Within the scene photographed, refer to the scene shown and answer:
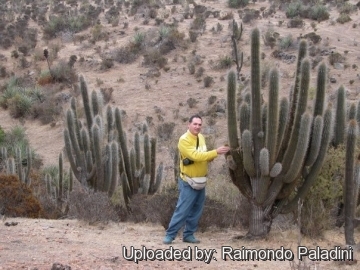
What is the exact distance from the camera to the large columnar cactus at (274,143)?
22.8 feet

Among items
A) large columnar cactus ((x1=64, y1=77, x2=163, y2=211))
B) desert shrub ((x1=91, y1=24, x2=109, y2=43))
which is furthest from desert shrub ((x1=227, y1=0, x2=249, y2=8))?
large columnar cactus ((x1=64, y1=77, x2=163, y2=211))

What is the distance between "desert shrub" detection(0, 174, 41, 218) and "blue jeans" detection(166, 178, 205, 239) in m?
4.26

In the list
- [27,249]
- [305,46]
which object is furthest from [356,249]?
[27,249]

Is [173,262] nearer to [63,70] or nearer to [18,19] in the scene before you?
[63,70]

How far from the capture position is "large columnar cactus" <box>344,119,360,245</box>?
6805mm

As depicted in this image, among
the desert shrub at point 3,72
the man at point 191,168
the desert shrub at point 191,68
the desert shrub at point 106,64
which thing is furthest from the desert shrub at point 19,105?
the man at point 191,168

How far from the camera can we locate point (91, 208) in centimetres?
870

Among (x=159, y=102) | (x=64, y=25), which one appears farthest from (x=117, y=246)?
(x=64, y=25)

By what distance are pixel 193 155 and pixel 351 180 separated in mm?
2110

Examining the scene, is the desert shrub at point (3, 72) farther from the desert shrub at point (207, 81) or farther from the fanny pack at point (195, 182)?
the fanny pack at point (195, 182)

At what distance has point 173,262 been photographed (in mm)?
6117

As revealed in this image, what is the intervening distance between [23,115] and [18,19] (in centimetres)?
1307

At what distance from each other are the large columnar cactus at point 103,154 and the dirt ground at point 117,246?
2004 mm

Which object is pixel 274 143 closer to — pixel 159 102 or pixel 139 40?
pixel 159 102
